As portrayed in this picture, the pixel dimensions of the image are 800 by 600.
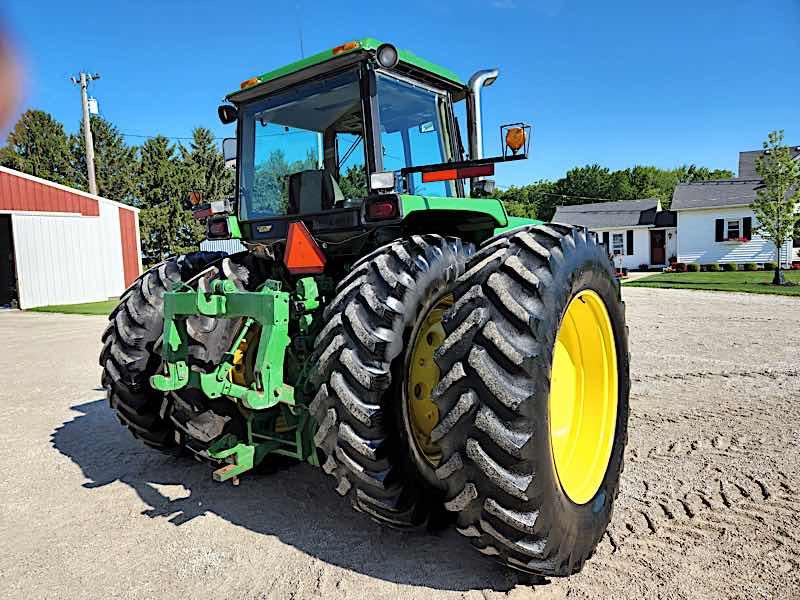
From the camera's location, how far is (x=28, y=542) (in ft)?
11.0

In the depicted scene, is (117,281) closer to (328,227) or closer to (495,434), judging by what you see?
(328,227)

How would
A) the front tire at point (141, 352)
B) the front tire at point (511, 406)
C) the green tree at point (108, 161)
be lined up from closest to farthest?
the front tire at point (511, 406), the front tire at point (141, 352), the green tree at point (108, 161)

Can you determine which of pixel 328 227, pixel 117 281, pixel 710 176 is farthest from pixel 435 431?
pixel 710 176

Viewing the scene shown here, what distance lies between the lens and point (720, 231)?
28969mm

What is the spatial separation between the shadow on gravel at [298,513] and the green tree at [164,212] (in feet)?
98.6

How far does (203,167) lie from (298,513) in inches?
1417

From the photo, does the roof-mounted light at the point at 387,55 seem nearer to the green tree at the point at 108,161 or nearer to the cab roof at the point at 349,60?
the cab roof at the point at 349,60

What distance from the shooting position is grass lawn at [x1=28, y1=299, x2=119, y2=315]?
670 inches

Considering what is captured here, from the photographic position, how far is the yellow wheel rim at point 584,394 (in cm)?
329

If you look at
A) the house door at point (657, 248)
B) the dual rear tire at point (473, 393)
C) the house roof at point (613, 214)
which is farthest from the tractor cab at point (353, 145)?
the house door at point (657, 248)

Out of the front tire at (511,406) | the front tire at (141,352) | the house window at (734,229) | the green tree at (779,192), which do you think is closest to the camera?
the front tire at (511,406)

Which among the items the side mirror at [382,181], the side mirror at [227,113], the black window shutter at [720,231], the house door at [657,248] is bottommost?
the house door at [657,248]

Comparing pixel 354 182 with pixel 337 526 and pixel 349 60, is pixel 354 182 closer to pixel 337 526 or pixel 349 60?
pixel 349 60

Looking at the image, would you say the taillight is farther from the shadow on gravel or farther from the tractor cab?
the shadow on gravel
